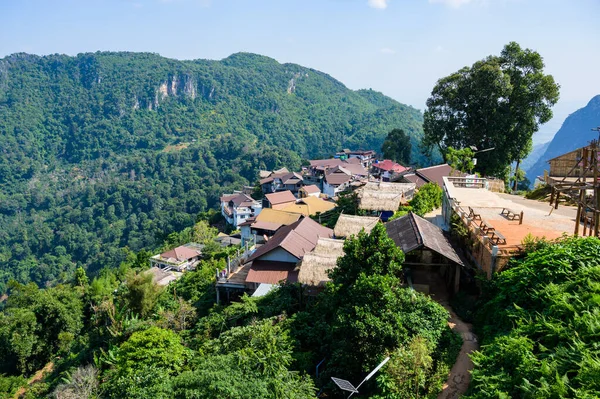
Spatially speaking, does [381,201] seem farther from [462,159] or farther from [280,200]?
[280,200]

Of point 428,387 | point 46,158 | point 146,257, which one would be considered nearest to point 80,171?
Answer: point 46,158

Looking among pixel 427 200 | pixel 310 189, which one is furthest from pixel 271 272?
pixel 310 189

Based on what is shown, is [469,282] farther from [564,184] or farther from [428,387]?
[428,387]

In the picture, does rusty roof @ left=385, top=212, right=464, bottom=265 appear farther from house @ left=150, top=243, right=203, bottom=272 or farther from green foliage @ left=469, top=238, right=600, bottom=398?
house @ left=150, top=243, right=203, bottom=272

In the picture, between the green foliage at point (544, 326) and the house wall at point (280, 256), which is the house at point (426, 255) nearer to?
the green foliage at point (544, 326)

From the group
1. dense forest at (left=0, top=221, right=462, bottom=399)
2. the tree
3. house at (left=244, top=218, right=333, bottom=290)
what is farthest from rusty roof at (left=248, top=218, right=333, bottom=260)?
the tree
